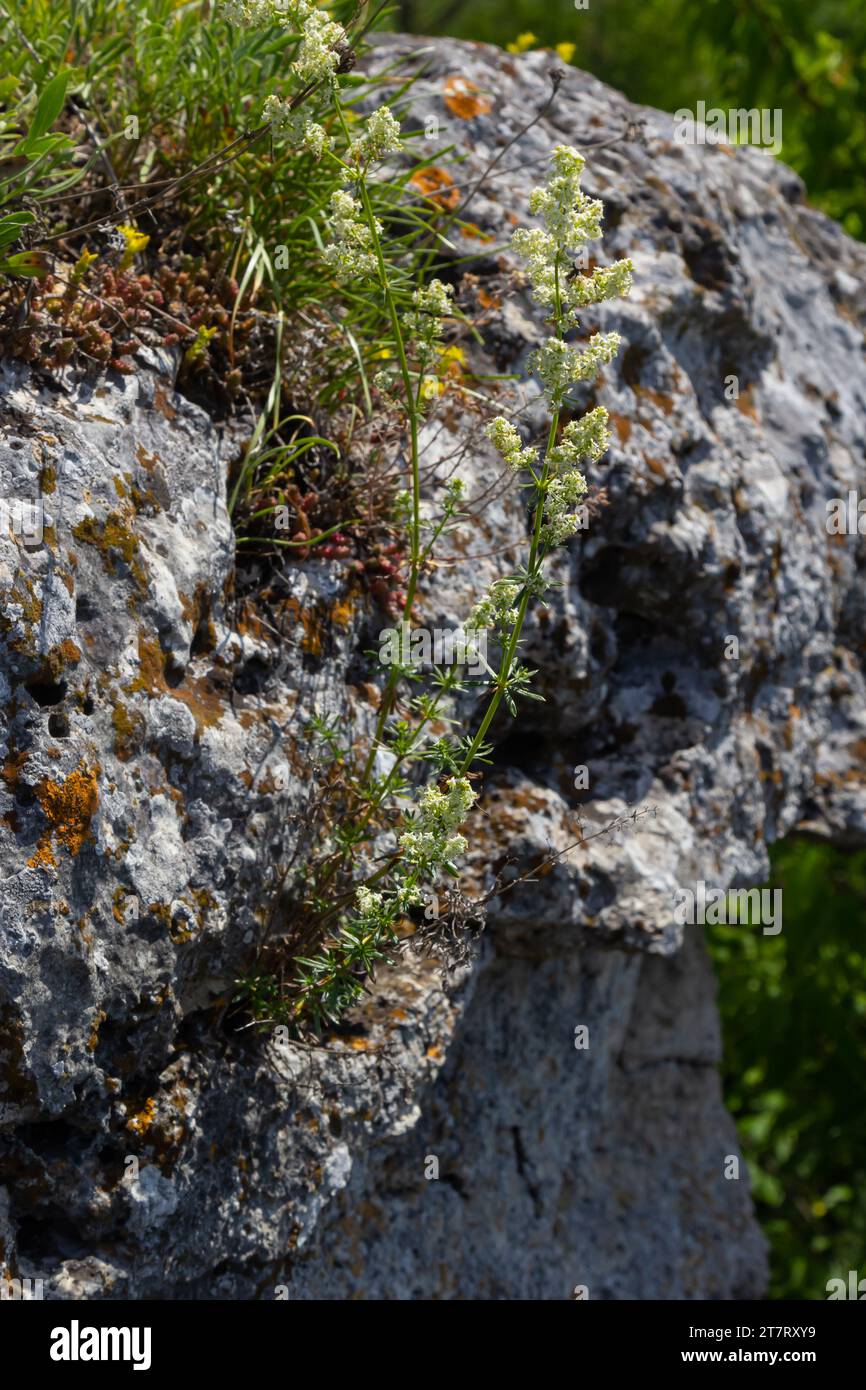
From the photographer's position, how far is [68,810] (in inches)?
93.5

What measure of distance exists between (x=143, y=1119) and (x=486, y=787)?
1.41m

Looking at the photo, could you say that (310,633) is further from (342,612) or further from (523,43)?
(523,43)

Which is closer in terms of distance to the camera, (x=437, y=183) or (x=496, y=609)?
(x=496, y=609)

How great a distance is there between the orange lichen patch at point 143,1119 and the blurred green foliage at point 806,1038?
4.67 metres

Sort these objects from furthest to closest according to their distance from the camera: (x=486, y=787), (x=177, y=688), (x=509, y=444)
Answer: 1. (x=486, y=787)
2. (x=177, y=688)
3. (x=509, y=444)

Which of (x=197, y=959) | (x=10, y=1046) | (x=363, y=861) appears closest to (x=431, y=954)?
(x=363, y=861)

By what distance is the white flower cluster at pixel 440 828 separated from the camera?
2.54 meters

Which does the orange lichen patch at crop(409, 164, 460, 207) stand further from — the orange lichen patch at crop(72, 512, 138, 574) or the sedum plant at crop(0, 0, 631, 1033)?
the orange lichen patch at crop(72, 512, 138, 574)

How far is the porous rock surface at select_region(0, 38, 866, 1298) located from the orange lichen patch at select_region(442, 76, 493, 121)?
2 cm

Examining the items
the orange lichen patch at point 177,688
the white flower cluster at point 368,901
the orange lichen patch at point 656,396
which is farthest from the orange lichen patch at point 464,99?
the white flower cluster at point 368,901

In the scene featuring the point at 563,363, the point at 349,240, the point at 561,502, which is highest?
the point at 349,240

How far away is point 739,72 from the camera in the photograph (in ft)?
24.2

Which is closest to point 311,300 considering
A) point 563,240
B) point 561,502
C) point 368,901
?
point 563,240

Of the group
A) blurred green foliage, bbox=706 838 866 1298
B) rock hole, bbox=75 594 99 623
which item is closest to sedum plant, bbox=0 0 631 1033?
rock hole, bbox=75 594 99 623
